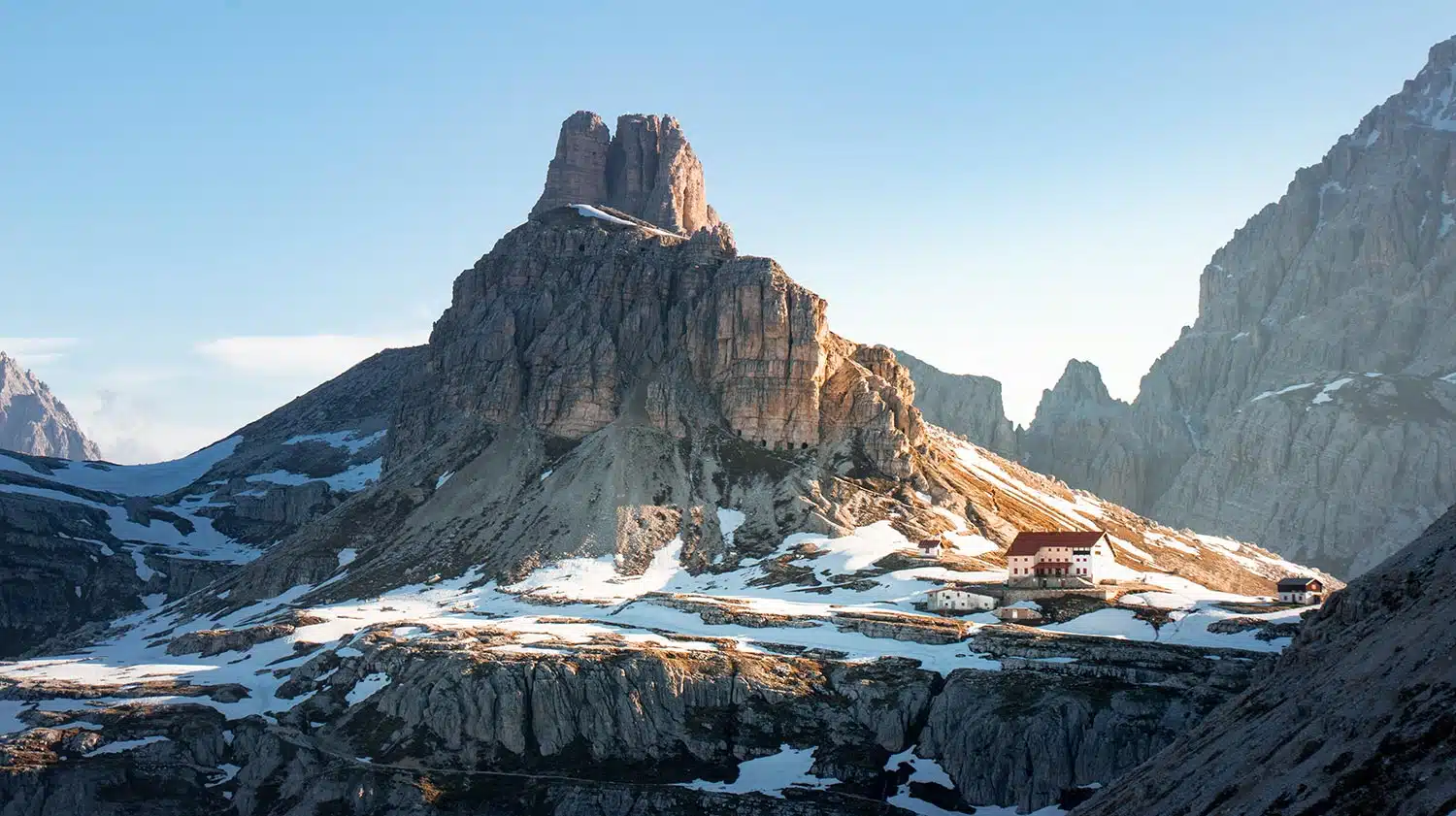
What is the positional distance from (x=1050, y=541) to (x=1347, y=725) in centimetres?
10626

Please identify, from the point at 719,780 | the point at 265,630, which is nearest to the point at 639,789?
the point at 719,780

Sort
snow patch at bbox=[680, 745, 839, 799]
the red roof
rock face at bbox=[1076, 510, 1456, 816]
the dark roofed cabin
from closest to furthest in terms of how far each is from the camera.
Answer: rock face at bbox=[1076, 510, 1456, 816], snow patch at bbox=[680, 745, 839, 799], the dark roofed cabin, the red roof

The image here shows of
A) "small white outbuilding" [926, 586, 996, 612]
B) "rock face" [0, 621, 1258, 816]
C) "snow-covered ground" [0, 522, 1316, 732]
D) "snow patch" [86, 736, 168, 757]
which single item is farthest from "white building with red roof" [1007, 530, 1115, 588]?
"snow patch" [86, 736, 168, 757]

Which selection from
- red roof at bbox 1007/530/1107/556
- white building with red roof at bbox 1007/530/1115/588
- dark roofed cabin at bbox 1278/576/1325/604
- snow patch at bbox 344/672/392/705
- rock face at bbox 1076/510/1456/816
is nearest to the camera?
rock face at bbox 1076/510/1456/816

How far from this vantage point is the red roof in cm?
15362

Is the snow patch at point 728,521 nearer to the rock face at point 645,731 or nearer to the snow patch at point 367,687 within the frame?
the rock face at point 645,731

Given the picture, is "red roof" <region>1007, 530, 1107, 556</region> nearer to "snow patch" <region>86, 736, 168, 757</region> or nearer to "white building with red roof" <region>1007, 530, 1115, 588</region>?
"white building with red roof" <region>1007, 530, 1115, 588</region>

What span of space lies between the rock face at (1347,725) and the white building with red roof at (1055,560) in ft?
266

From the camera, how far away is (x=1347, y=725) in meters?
49.4

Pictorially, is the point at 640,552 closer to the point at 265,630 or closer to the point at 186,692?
the point at 265,630

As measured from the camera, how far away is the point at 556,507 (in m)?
198

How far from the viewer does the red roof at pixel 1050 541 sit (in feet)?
504

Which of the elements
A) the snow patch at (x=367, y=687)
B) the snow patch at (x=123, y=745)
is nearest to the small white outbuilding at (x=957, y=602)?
the snow patch at (x=367, y=687)

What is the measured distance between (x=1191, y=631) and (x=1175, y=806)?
2962 inches
